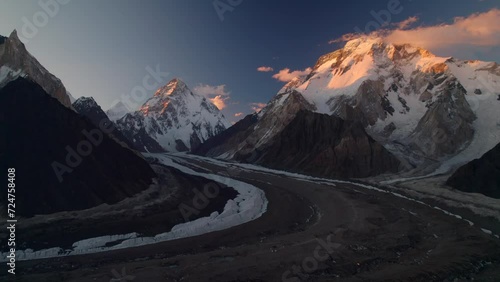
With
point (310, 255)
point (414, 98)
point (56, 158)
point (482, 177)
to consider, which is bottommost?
point (310, 255)

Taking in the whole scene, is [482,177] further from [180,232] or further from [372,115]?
[372,115]

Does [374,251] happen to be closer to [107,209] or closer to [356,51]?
[107,209]

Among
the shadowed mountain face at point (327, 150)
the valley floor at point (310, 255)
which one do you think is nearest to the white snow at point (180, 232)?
the valley floor at point (310, 255)

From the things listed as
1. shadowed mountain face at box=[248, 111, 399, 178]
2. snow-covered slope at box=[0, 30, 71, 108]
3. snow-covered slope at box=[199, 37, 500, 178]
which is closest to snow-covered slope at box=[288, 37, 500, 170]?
snow-covered slope at box=[199, 37, 500, 178]

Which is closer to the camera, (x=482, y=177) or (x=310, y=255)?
(x=310, y=255)

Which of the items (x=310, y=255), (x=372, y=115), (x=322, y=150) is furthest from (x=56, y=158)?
(x=372, y=115)

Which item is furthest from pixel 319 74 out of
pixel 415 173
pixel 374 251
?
pixel 374 251

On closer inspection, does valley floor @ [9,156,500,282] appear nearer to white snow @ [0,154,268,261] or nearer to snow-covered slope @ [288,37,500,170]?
white snow @ [0,154,268,261]

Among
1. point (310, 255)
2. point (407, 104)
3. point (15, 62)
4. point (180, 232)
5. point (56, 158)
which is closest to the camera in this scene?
point (310, 255)
